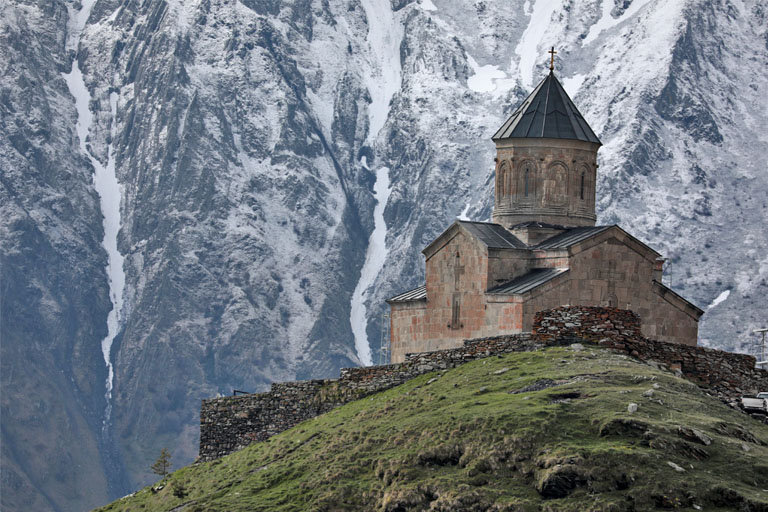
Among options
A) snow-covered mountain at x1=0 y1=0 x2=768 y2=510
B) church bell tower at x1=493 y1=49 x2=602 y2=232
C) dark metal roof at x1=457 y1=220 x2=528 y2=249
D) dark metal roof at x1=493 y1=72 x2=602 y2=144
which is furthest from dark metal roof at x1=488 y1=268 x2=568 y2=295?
snow-covered mountain at x1=0 y1=0 x2=768 y2=510

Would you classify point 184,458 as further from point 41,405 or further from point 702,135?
point 702,135

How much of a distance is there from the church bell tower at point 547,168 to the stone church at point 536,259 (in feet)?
0.10

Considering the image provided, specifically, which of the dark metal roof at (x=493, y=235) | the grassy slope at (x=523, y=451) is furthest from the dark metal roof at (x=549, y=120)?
the grassy slope at (x=523, y=451)

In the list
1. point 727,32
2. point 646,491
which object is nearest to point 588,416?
point 646,491

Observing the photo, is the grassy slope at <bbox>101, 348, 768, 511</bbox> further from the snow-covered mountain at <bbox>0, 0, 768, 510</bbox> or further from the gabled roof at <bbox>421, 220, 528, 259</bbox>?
the snow-covered mountain at <bbox>0, 0, 768, 510</bbox>

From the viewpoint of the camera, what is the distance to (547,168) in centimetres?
5156

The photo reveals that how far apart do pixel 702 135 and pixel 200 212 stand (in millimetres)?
59208

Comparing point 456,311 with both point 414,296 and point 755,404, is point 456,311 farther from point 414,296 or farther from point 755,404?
point 755,404

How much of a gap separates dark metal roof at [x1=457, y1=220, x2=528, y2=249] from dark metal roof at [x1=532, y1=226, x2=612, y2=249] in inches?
28.8

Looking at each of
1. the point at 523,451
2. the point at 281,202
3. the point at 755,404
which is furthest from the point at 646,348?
the point at 281,202

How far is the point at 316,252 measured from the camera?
197000 millimetres

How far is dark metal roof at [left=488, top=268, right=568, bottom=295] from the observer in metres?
45.3

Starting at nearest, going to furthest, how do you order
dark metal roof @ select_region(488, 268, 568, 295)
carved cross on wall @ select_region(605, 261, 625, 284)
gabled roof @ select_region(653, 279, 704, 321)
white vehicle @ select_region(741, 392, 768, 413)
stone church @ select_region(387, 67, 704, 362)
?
white vehicle @ select_region(741, 392, 768, 413)
dark metal roof @ select_region(488, 268, 568, 295)
stone church @ select_region(387, 67, 704, 362)
carved cross on wall @ select_region(605, 261, 625, 284)
gabled roof @ select_region(653, 279, 704, 321)

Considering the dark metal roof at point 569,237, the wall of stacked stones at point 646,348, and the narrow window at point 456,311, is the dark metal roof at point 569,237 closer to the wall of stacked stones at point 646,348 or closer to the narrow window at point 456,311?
the narrow window at point 456,311
